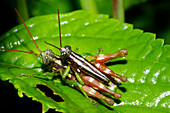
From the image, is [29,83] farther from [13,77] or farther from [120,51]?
[120,51]

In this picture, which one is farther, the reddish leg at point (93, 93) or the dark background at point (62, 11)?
the dark background at point (62, 11)

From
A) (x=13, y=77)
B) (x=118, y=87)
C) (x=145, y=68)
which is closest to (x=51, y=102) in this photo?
(x=13, y=77)

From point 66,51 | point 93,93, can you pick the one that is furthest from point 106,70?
point 66,51

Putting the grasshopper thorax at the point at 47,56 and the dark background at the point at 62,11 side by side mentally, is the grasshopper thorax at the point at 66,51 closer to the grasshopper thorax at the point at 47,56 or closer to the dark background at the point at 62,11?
the grasshopper thorax at the point at 47,56

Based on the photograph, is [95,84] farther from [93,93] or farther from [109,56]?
[109,56]

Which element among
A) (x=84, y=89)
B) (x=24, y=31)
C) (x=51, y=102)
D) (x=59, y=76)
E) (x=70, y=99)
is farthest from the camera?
(x=24, y=31)

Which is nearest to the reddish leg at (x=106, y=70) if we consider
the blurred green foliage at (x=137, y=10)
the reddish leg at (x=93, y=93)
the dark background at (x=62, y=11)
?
the reddish leg at (x=93, y=93)
